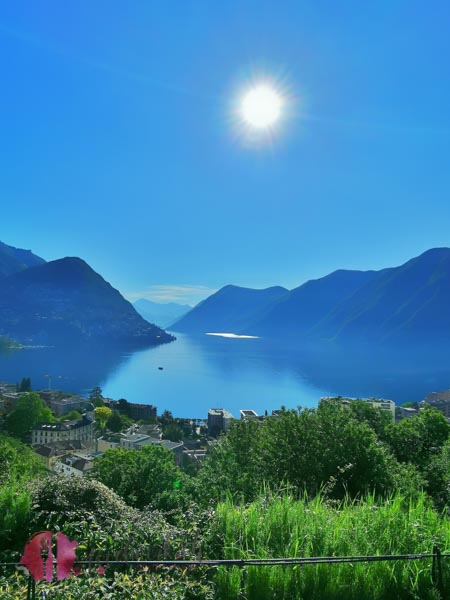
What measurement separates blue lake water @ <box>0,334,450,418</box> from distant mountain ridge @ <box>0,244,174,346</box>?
45358mm

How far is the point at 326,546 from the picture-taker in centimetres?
263

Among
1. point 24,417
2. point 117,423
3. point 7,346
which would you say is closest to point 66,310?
point 7,346

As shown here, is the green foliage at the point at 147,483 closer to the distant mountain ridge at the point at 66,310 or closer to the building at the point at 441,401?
the building at the point at 441,401

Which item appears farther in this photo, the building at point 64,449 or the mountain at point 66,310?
the mountain at point 66,310

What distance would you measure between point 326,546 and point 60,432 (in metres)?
34.2

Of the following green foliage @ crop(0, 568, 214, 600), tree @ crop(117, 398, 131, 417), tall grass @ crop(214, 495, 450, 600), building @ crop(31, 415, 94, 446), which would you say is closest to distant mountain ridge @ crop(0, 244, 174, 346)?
tree @ crop(117, 398, 131, 417)

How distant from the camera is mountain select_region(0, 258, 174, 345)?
155 meters

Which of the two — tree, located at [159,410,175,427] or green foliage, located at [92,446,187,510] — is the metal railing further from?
tree, located at [159,410,175,427]

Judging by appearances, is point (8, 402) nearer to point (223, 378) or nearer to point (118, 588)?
point (223, 378)

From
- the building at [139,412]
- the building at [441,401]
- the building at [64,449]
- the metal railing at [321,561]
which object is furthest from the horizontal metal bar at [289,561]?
the building at [441,401]

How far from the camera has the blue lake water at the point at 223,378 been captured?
55812mm

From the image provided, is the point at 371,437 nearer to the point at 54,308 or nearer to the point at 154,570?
the point at 154,570

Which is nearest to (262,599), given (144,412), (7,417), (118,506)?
(118,506)

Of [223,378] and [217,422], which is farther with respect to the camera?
[223,378]
